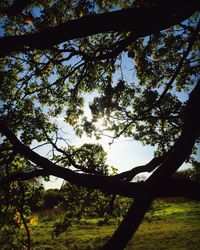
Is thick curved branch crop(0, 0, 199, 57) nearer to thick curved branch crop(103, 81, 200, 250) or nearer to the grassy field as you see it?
thick curved branch crop(103, 81, 200, 250)

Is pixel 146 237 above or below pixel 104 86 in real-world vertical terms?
below

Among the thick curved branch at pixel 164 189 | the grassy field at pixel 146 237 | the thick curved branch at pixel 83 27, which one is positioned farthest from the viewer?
the grassy field at pixel 146 237

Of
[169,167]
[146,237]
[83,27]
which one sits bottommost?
[146,237]

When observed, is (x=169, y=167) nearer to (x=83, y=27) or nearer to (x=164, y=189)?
(x=164, y=189)

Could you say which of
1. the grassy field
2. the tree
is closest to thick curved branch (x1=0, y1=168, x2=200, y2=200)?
the tree

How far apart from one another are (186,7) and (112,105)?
315 inches

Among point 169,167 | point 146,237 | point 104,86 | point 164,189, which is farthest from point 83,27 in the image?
point 146,237

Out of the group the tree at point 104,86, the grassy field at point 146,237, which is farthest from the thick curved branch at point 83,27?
the grassy field at point 146,237

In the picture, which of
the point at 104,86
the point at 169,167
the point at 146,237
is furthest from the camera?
the point at 146,237

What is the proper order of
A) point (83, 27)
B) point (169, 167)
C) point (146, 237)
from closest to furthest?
point (83, 27), point (169, 167), point (146, 237)

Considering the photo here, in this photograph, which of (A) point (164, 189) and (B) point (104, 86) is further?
(B) point (104, 86)

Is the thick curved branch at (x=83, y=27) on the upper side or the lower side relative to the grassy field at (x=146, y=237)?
upper

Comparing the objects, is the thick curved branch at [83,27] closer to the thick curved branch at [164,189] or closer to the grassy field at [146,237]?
the thick curved branch at [164,189]

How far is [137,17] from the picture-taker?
2805mm
